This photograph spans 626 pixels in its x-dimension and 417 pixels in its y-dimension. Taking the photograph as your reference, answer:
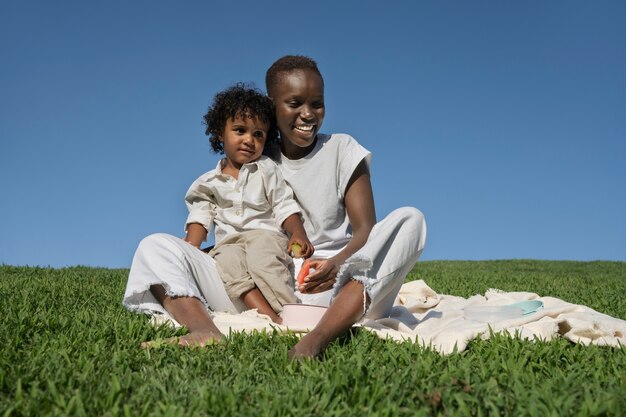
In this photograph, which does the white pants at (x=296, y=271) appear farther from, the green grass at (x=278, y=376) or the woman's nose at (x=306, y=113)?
the woman's nose at (x=306, y=113)

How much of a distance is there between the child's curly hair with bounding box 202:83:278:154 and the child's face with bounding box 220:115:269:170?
0.04m

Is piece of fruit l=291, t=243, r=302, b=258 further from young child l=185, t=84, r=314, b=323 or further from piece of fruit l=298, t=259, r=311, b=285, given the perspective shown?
piece of fruit l=298, t=259, r=311, b=285

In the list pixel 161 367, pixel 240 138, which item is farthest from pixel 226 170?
pixel 161 367

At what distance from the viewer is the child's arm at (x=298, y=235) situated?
13.6 ft

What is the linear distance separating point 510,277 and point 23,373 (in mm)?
8030

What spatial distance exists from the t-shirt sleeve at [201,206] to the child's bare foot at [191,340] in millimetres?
1345

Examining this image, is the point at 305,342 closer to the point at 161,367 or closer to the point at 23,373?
the point at 161,367

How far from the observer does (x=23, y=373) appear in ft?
9.05

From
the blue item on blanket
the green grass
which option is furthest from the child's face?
the blue item on blanket

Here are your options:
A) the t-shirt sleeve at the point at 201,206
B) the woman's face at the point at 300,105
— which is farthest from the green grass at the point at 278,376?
the woman's face at the point at 300,105

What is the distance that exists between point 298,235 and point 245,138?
2.93ft

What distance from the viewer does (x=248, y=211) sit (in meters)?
4.51

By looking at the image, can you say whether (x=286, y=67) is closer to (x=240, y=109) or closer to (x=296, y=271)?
(x=240, y=109)

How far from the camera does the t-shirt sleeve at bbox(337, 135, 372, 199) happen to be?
14.5ft
